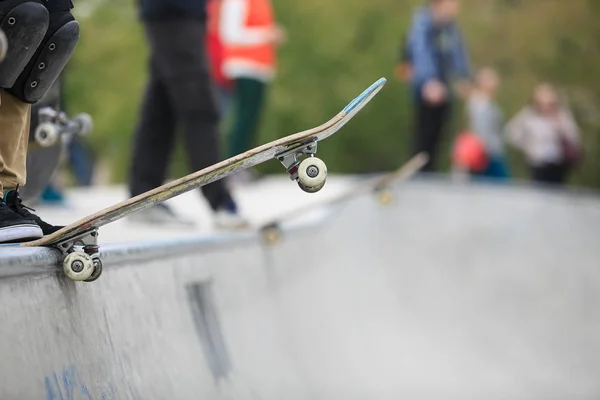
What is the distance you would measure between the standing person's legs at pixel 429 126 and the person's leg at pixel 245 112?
6.04ft

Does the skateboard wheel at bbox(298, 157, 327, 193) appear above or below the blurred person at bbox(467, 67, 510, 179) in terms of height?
below

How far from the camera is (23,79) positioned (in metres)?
2.60

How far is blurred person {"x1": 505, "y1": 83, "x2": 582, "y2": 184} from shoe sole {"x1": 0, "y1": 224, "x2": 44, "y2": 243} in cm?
924

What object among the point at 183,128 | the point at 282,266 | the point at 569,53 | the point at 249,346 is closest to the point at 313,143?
the point at 249,346

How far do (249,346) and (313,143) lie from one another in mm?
1447

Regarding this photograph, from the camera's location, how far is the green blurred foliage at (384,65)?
2173 centimetres

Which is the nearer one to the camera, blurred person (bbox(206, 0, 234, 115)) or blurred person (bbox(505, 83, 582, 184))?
blurred person (bbox(206, 0, 234, 115))

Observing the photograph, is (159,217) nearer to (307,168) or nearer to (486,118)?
(307,168)

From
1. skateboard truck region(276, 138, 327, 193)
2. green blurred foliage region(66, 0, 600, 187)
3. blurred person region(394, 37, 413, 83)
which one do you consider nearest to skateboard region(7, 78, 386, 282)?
skateboard truck region(276, 138, 327, 193)

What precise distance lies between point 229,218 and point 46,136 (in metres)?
1.57

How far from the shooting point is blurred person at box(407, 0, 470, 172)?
9.08 m

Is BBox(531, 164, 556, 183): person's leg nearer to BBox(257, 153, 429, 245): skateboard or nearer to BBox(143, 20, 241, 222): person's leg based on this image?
BBox(257, 153, 429, 245): skateboard

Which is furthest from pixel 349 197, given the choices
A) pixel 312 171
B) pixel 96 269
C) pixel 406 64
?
pixel 406 64

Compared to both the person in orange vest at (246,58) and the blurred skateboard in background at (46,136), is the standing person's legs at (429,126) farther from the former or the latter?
the blurred skateboard in background at (46,136)
